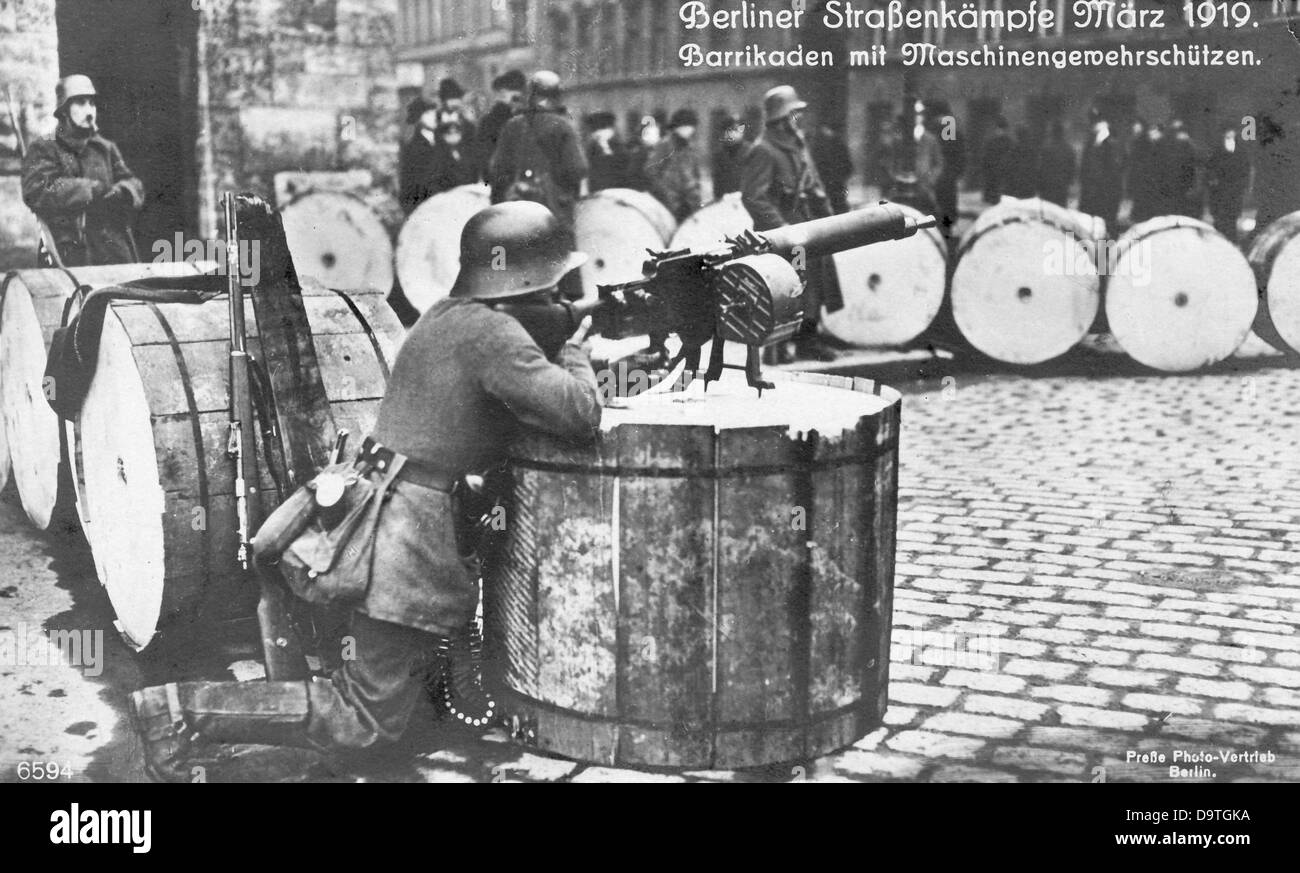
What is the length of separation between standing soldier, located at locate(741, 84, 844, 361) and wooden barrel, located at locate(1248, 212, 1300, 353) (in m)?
3.45

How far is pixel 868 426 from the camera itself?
4.18 meters

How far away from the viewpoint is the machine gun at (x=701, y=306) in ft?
14.1

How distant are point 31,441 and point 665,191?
10297 millimetres

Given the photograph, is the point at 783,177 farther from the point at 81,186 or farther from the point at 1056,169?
the point at 1056,169

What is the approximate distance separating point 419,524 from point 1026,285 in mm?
8375

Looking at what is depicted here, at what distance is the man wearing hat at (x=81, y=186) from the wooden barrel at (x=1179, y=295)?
7484 mm

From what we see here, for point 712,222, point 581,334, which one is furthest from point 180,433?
point 712,222

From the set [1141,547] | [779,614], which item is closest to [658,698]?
[779,614]

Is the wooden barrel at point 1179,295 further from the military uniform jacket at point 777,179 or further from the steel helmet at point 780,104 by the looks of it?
the steel helmet at point 780,104

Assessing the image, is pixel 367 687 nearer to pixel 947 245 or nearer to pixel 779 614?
pixel 779 614

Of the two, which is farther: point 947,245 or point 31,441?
point 947,245

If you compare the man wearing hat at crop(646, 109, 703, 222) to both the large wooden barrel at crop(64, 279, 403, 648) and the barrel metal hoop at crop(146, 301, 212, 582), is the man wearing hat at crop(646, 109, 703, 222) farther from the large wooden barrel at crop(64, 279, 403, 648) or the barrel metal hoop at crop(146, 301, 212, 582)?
the barrel metal hoop at crop(146, 301, 212, 582)

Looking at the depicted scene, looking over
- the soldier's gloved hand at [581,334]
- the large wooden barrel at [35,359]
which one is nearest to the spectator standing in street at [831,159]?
the large wooden barrel at [35,359]

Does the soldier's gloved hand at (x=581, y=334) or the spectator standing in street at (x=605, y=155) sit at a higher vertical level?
the spectator standing in street at (x=605, y=155)
